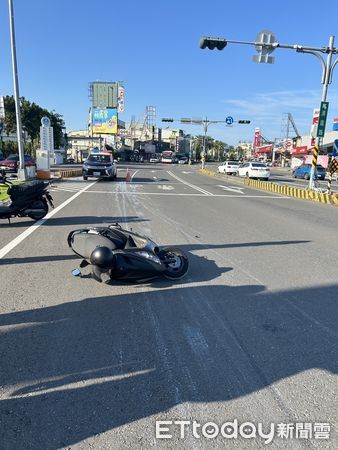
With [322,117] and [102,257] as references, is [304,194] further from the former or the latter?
[102,257]

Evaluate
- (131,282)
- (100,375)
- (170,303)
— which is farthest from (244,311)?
(100,375)

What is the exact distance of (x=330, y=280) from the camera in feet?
17.3

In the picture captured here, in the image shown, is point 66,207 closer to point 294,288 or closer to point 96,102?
point 294,288

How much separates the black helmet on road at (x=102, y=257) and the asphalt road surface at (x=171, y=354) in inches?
15.5

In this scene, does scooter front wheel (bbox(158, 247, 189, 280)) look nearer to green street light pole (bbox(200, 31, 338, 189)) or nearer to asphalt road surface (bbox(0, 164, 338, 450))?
asphalt road surface (bbox(0, 164, 338, 450))

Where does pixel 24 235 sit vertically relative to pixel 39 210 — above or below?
below

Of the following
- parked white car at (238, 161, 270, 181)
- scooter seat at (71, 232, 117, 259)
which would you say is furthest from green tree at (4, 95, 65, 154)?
scooter seat at (71, 232, 117, 259)

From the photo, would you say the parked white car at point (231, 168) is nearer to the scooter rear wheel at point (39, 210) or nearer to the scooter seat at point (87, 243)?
the scooter rear wheel at point (39, 210)

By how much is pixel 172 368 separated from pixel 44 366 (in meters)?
1.04

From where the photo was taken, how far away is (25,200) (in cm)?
846

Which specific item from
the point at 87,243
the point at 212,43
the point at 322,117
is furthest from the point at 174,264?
the point at 322,117

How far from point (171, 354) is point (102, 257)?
1.60 meters

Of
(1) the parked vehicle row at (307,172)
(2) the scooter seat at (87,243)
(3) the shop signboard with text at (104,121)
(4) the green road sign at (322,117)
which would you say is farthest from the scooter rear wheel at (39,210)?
Result: (3) the shop signboard with text at (104,121)

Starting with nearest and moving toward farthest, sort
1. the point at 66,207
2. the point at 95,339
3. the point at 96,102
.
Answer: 1. the point at 95,339
2. the point at 66,207
3. the point at 96,102
